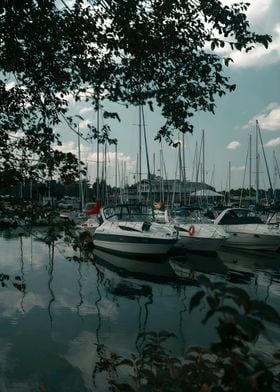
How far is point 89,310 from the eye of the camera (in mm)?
11281

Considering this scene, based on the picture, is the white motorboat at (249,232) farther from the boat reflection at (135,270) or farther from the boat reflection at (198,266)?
the boat reflection at (135,270)

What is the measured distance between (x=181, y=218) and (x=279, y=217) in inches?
300

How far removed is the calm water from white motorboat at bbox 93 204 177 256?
88 cm

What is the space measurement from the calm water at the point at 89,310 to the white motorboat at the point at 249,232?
12.7ft

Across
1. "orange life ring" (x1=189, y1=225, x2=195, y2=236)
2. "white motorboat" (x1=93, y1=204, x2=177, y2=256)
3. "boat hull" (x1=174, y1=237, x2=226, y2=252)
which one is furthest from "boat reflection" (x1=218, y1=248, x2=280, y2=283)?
"white motorboat" (x1=93, y1=204, x2=177, y2=256)

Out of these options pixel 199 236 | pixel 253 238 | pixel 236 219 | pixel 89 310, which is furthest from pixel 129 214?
pixel 89 310

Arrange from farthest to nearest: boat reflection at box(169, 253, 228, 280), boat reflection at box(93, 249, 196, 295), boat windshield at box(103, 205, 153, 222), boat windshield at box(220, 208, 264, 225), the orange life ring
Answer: boat windshield at box(220, 208, 264, 225), the orange life ring, boat windshield at box(103, 205, 153, 222), boat reflection at box(169, 253, 228, 280), boat reflection at box(93, 249, 196, 295)

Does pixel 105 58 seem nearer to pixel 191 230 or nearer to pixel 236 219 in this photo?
pixel 191 230

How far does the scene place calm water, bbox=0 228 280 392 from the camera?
7117 millimetres

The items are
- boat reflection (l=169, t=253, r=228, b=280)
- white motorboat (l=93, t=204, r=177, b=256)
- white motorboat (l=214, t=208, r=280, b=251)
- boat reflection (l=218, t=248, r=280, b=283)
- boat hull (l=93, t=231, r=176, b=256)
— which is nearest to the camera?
boat reflection (l=218, t=248, r=280, b=283)

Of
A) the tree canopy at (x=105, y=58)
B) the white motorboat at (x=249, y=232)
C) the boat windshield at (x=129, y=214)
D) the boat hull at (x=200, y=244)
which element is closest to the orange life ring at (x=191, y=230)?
the boat hull at (x=200, y=244)

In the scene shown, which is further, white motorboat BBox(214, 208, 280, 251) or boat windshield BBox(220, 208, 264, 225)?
boat windshield BBox(220, 208, 264, 225)

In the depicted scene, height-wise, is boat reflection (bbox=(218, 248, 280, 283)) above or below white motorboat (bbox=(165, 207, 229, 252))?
below

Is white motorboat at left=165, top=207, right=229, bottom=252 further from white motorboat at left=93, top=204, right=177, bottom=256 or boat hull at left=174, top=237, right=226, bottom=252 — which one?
white motorboat at left=93, top=204, right=177, bottom=256
